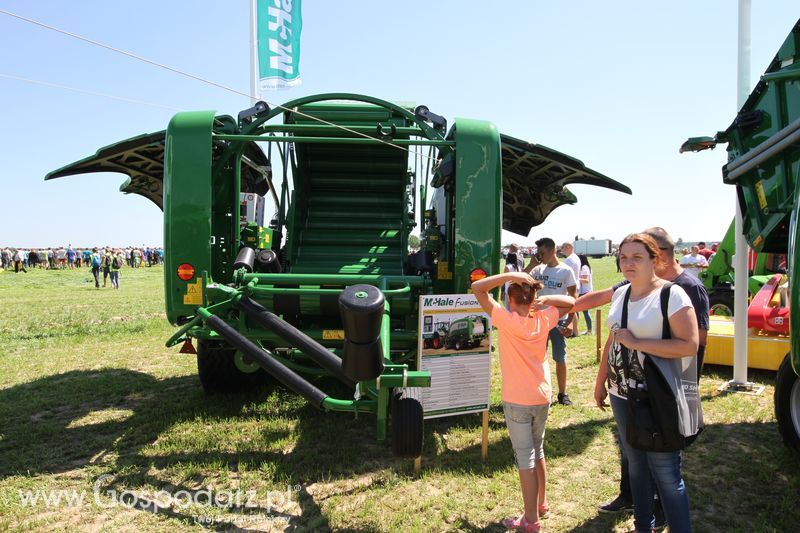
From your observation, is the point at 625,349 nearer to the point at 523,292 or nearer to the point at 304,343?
the point at 523,292

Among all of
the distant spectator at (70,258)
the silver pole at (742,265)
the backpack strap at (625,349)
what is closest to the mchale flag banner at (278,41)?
the silver pole at (742,265)

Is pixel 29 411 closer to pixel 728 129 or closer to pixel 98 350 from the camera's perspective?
pixel 98 350

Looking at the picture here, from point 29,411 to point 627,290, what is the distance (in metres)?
5.74

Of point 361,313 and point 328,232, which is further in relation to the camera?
point 328,232

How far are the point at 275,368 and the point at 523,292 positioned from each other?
1.57 m

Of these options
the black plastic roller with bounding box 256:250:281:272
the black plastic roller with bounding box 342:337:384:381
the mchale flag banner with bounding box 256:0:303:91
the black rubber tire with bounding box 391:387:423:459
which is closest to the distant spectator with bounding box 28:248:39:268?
the mchale flag banner with bounding box 256:0:303:91

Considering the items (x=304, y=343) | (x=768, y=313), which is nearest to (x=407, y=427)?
(x=304, y=343)

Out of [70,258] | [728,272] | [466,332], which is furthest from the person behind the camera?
[70,258]

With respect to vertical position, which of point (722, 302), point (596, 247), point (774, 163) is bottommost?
point (722, 302)

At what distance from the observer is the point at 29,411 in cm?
543

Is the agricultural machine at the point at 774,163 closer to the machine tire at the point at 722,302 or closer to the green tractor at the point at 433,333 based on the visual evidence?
the green tractor at the point at 433,333

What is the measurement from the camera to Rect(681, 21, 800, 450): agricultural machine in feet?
12.8

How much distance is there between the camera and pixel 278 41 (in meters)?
9.86

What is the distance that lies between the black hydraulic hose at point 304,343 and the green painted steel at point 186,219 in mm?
1048
